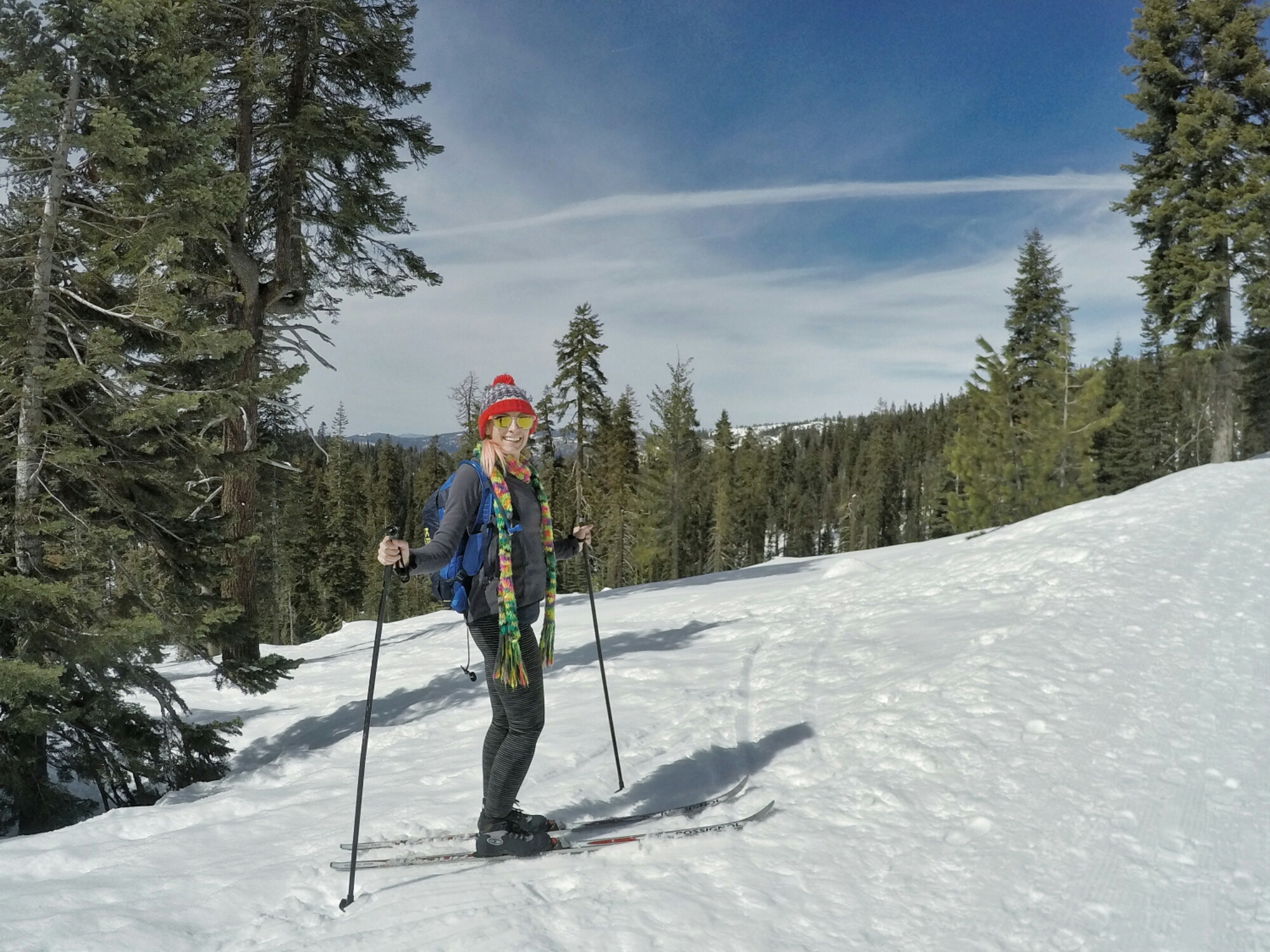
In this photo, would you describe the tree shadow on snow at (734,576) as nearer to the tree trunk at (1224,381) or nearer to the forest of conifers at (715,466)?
the forest of conifers at (715,466)

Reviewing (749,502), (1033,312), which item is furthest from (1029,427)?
(749,502)

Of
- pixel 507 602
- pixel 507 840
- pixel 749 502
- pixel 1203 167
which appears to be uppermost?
pixel 1203 167

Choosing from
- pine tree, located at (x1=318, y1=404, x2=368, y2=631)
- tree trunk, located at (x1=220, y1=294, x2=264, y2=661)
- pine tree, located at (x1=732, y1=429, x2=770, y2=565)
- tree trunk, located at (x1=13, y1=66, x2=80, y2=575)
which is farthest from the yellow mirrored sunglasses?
pine tree, located at (x1=732, y1=429, x2=770, y2=565)

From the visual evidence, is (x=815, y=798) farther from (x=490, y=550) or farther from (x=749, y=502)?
(x=749, y=502)

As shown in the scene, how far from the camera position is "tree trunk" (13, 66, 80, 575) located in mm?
6105

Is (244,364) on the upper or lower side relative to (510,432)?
upper

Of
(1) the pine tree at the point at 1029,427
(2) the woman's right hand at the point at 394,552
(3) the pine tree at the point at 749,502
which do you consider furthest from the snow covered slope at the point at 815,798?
(3) the pine tree at the point at 749,502

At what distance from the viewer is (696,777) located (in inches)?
197

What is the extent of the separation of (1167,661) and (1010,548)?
5086 mm

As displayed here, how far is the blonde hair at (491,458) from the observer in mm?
3717

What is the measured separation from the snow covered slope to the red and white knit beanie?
2312 millimetres

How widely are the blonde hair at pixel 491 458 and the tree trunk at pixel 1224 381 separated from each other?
80.6 feet

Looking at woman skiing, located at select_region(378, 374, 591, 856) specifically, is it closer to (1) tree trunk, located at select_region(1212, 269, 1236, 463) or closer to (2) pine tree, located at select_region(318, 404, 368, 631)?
(1) tree trunk, located at select_region(1212, 269, 1236, 463)

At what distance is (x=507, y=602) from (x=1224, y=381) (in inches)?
1041
